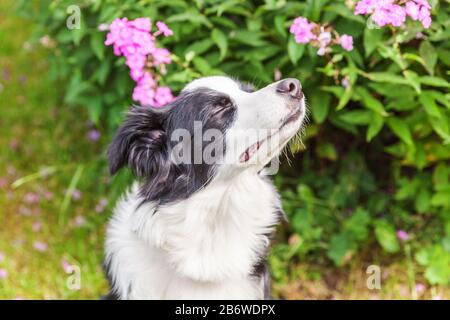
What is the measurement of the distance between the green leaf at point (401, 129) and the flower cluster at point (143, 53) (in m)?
1.10

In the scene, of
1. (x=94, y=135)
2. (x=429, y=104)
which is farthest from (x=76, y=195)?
(x=429, y=104)

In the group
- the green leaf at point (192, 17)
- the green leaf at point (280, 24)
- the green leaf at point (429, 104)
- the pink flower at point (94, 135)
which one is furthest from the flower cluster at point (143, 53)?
the pink flower at point (94, 135)

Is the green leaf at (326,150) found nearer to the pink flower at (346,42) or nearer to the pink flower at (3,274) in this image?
the pink flower at (346,42)

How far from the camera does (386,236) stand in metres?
3.82

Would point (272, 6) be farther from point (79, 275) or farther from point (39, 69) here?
point (39, 69)

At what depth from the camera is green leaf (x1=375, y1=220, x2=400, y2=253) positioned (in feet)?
12.4

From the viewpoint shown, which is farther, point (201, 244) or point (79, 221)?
point (79, 221)

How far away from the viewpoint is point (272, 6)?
3.21 meters

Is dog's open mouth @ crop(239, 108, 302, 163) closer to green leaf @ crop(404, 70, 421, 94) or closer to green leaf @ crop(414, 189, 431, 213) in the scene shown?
green leaf @ crop(404, 70, 421, 94)

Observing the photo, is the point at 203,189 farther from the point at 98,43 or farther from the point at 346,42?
the point at 98,43

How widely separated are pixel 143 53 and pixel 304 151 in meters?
1.49

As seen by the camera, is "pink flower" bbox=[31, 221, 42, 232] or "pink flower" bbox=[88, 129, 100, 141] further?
"pink flower" bbox=[88, 129, 100, 141]

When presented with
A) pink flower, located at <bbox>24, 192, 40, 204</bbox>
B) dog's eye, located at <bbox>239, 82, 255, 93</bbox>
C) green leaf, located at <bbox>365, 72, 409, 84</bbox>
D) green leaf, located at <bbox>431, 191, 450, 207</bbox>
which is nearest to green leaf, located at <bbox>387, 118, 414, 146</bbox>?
green leaf, located at <bbox>365, 72, 409, 84</bbox>

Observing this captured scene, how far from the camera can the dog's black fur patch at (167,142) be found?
2.79 meters
